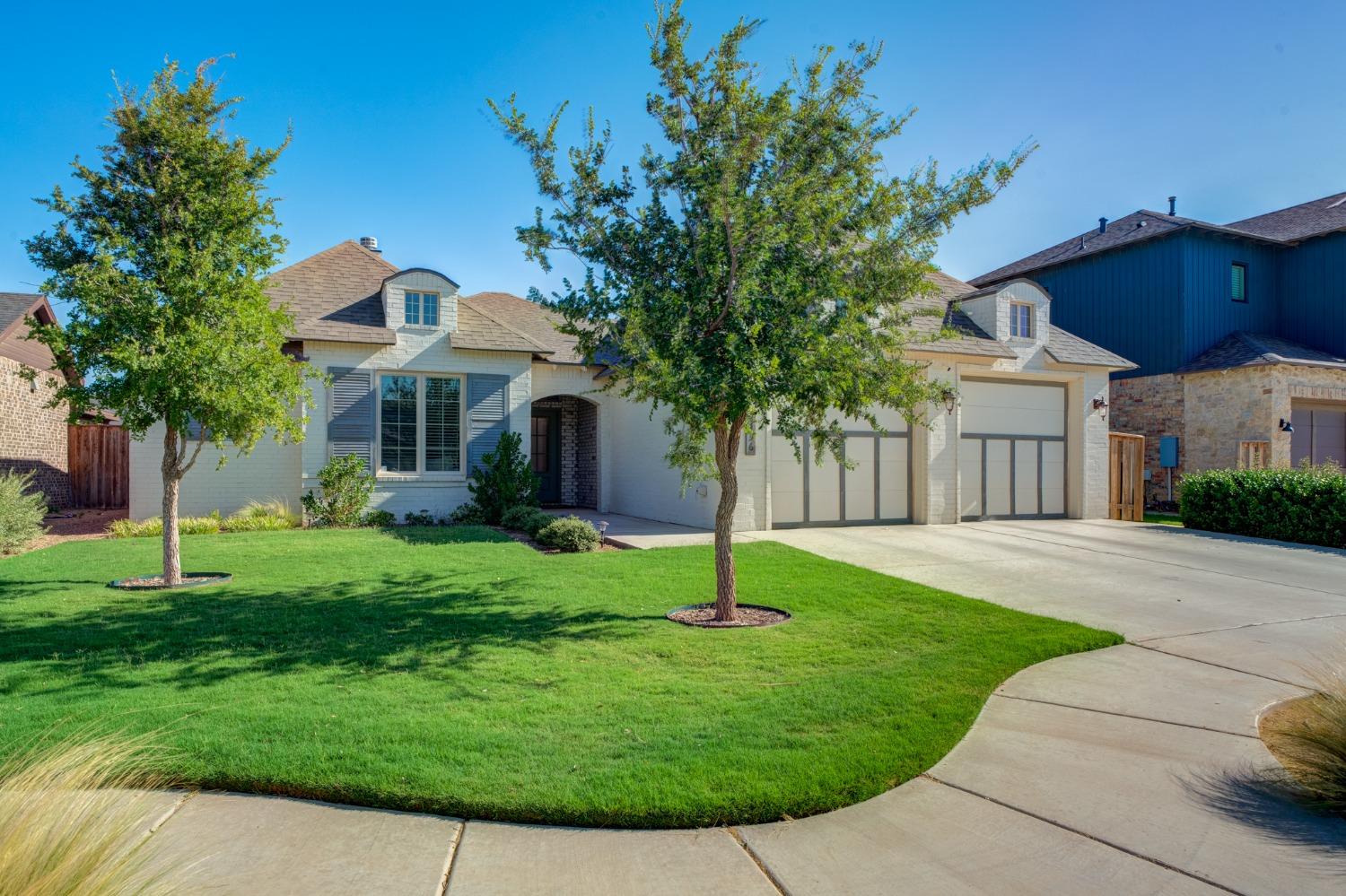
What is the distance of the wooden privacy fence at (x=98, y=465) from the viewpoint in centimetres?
1983

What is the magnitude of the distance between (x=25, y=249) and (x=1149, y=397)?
23559mm

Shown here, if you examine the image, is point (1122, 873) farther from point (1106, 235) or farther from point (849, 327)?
point (1106, 235)

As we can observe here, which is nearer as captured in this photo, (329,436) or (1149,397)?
(329,436)

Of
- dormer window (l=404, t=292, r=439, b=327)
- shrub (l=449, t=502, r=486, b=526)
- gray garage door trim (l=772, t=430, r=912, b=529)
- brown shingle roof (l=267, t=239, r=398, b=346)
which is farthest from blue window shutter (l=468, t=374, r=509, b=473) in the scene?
gray garage door trim (l=772, t=430, r=912, b=529)

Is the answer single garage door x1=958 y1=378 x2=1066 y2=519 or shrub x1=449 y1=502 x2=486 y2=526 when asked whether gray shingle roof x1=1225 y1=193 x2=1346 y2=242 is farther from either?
shrub x1=449 y1=502 x2=486 y2=526

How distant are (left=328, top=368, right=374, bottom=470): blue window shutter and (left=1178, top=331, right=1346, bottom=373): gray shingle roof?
19.6 metres

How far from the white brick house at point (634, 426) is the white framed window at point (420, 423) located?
3 cm

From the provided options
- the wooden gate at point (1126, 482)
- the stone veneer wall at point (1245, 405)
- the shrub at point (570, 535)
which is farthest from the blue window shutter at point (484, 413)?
the stone veneer wall at point (1245, 405)

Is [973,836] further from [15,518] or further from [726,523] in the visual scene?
[15,518]

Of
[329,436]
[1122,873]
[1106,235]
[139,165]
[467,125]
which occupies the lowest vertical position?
[1122,873]

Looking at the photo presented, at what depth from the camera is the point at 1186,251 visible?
65.4 feet

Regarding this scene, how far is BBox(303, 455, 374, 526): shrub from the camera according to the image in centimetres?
1411

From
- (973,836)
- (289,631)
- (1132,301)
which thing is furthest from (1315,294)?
(289,631)

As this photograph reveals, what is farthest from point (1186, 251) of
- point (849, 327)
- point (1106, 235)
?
point (849, 327)
